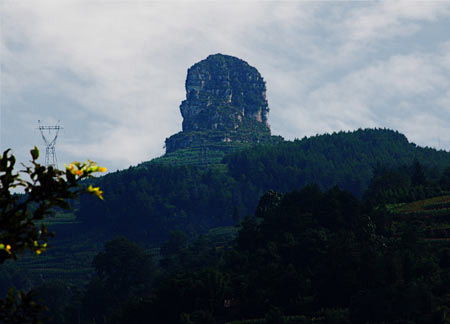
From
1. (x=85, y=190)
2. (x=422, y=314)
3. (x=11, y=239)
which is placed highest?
(x=85, y=190)

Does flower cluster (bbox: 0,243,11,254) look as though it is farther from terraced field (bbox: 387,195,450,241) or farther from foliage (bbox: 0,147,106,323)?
terraced field (bbox: 387,195,450,241)

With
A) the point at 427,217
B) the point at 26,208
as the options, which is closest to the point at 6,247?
the point at 26,208

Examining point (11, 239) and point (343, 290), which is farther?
point (343, 290)

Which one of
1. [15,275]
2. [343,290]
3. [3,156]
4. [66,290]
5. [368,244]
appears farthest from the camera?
[15,275]

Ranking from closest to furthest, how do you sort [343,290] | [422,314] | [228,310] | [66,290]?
[422,314] < [343,290] < [228,310] < [66,290]

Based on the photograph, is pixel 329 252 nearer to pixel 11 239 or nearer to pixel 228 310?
pixel 228 310

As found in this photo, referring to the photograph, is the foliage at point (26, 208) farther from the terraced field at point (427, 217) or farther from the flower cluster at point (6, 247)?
the terraced field at point (427, 217)

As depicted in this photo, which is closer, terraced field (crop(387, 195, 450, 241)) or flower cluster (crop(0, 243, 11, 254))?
flower cluster (crop(0, 243, 11, 254))

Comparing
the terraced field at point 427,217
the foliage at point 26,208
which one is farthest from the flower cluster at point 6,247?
the terraced field at point 427,217

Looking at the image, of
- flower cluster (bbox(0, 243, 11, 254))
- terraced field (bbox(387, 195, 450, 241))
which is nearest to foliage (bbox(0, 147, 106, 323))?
flower cluster (bbox(0, 243, 11, 254))

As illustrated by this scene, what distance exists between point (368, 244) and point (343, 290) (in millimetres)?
14020

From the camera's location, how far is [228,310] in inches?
3317

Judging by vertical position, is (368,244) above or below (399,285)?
above

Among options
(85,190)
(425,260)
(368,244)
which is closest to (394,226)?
(368,244)
